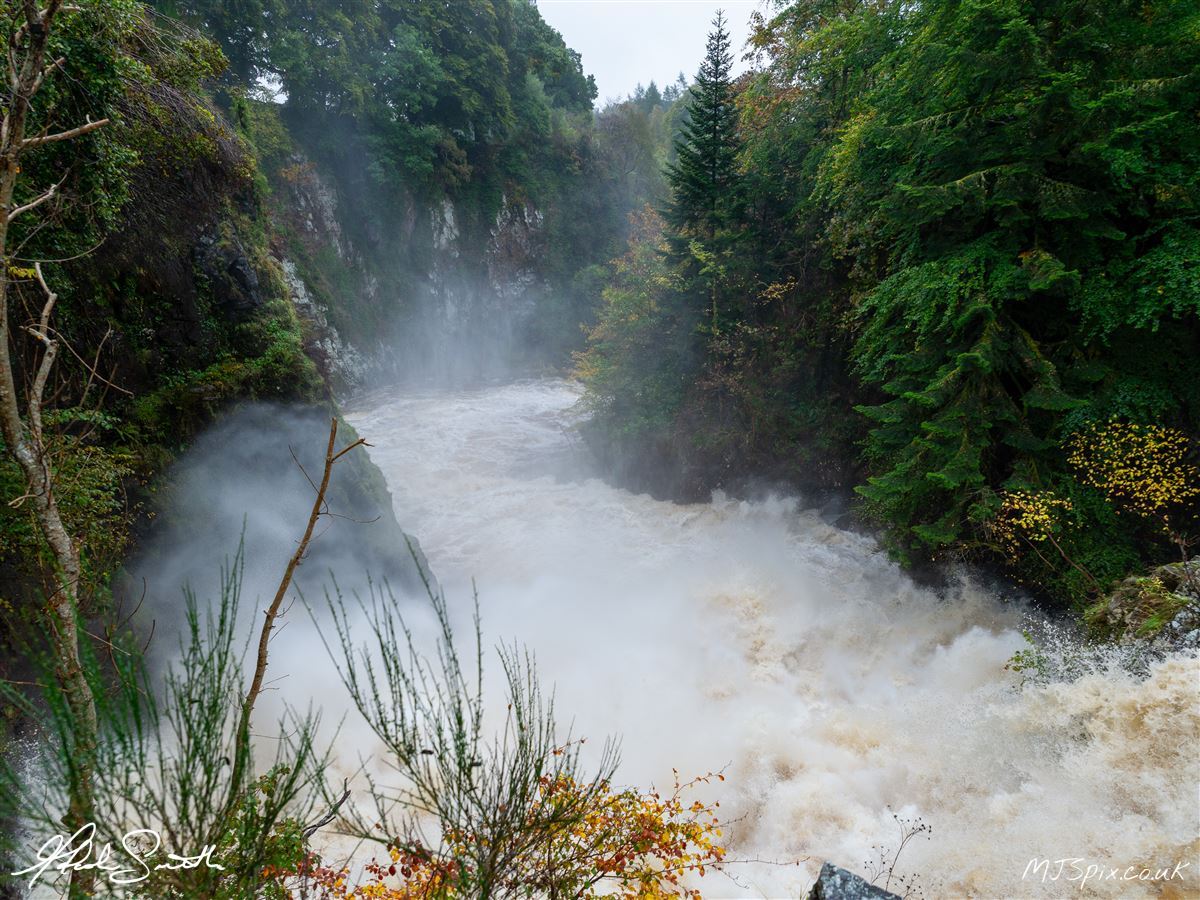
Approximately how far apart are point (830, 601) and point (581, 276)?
25505 mm

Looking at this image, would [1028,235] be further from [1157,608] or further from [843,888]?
[843,888]

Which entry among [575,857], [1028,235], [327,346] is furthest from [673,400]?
[327,346]

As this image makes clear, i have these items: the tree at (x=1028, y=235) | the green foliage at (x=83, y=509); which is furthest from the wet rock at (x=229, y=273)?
the tree at (x=1028, y=235)

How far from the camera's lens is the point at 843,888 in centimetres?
388

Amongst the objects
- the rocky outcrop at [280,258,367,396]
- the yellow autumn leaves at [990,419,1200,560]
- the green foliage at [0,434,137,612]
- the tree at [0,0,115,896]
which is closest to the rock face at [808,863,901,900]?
the tree at [0,0,115,896]

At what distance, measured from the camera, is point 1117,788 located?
15.1 ft

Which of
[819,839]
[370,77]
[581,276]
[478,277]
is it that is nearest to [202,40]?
[819,839]

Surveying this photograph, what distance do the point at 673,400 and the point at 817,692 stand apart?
9.35 metres

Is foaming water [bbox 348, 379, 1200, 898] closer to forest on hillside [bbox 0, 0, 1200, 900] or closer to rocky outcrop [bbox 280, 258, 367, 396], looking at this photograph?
forest on hillside [bbox 0, 0, 1200, 900]

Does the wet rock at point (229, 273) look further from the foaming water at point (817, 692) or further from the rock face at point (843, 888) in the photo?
the rock face at point (843, 888)

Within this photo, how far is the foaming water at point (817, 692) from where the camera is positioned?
4.74m

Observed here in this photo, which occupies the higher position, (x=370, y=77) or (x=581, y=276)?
(x=370, y=77)

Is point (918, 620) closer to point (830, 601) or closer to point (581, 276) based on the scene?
point (830, 601)

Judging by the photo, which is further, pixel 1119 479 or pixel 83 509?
pixel 1119 479
